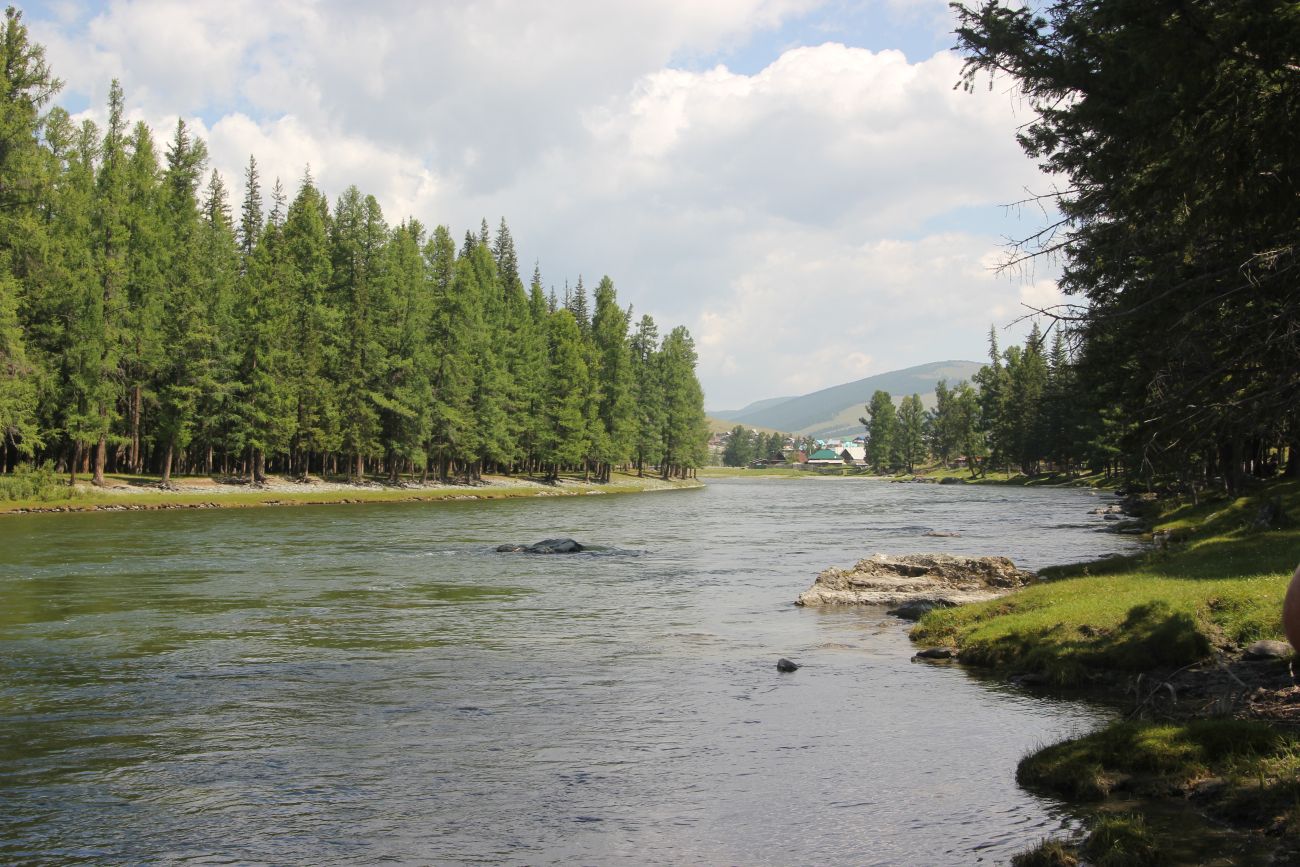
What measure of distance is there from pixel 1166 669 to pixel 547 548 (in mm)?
27245

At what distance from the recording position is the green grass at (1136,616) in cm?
1616

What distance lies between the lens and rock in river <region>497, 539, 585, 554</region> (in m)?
39.3

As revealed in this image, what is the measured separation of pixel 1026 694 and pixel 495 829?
31.3ft

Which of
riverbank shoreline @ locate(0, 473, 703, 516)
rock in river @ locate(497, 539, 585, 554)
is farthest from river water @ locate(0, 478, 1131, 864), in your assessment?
riverbank shoreline @ locate(0, 473, 703, 516)

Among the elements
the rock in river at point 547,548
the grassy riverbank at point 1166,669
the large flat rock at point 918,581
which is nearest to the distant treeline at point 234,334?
the rock in river at point 547,548

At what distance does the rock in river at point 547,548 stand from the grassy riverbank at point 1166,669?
19.1 meters

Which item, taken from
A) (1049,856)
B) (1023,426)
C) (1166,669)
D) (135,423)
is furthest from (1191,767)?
(1023,426)

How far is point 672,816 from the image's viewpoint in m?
10.7

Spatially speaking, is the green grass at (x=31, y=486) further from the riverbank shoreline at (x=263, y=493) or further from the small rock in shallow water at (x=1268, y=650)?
the small rock in shallow water at (x=1268, y=650)

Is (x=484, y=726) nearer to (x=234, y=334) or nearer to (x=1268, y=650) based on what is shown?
(x=1268, y=650)

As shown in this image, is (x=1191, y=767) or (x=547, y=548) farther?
(x=547, y=548)

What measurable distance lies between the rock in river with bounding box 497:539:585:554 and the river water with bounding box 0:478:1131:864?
7.65 meters

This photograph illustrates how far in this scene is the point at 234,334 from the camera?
7062 centimetres

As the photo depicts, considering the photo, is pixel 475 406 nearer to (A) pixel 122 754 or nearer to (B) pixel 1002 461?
(A) pixel 122 754
